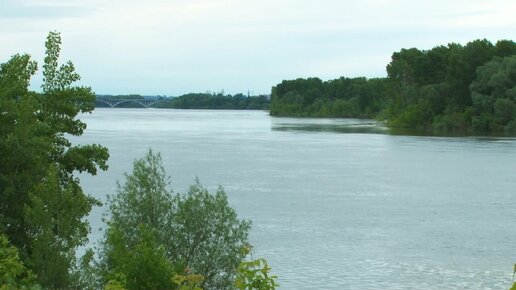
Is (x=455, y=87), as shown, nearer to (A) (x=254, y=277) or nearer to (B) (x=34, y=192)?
(B) (x=34, y=192)

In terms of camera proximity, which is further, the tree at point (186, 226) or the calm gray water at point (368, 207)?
the calm gray water at point (368, 207)

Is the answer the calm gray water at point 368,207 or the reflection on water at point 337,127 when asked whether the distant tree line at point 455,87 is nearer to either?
the reflection on water at point 337,127

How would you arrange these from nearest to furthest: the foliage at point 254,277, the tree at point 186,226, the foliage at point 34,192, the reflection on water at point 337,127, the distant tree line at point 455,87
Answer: the foliage at point 254,277
the foliage at point 34,192
the tree at point 186,226
the distant tree line at point 455,87
the reflection on water at point 337,127

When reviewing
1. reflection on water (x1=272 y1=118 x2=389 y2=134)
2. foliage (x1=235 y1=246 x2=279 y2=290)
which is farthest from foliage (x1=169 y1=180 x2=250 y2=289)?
reflection on water (x1=272 y1=118 x2=389 y2=134)

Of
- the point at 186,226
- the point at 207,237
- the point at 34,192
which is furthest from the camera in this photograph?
the point at 186,226

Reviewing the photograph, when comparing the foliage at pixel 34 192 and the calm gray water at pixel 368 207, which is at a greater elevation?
the foliage at pixel 34 192

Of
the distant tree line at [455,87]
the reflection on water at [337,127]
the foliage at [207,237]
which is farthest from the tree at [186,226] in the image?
the reflection on water at [337,127]

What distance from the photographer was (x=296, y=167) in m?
59.4

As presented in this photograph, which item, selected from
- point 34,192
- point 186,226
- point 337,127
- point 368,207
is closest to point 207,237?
point 186,226

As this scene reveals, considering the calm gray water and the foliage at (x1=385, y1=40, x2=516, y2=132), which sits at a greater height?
the foliage at (x1=385, y1=40, x2=516, y2=132)

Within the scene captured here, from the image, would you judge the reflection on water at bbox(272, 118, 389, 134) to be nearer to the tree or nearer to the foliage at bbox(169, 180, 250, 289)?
the tree

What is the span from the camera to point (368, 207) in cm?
3956

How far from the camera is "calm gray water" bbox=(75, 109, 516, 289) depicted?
26562 millimetres

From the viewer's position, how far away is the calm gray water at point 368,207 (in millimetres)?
26562
